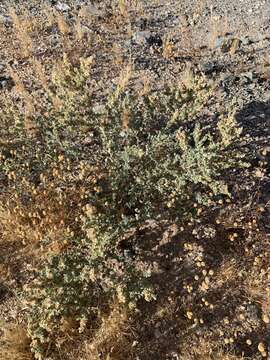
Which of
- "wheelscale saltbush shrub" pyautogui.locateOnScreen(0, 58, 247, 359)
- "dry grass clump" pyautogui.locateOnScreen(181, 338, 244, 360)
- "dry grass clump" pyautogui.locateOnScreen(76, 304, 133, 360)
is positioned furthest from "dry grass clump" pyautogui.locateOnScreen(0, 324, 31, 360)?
"dry grass clump" pyautogui.locateOnScreen(181, 338, 244, 360)

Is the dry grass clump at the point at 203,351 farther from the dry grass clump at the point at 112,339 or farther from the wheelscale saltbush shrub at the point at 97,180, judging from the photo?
the wheelscale saltbush shrub at the point at 97,180

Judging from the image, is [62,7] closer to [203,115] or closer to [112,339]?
[203,115]

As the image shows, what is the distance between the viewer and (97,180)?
20.2 feet

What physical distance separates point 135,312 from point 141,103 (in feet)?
11.6

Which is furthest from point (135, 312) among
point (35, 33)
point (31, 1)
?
point (31, 1)

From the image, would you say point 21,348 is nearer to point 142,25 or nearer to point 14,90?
point 14,90

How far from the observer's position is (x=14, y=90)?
7.53 metres

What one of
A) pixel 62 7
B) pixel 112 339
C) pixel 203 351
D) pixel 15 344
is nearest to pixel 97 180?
pixel 112 339

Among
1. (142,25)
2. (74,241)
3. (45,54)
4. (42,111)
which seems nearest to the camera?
(74,241)

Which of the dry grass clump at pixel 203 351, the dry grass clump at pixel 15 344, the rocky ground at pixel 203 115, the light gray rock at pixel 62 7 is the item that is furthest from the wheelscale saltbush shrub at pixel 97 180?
the light gray rock at pixel 62 7

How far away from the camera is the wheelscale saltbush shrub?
5.01 meters

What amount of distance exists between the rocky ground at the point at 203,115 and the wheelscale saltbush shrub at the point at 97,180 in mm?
385

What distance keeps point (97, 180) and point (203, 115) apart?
224cm

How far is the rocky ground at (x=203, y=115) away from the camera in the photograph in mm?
5156
